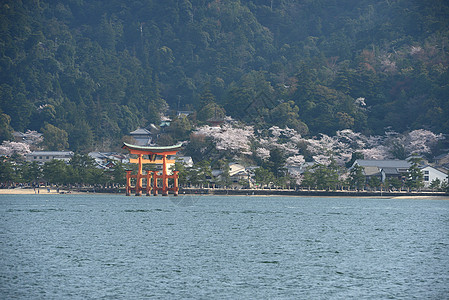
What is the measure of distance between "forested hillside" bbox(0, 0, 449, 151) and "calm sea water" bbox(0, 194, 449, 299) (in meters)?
53.1

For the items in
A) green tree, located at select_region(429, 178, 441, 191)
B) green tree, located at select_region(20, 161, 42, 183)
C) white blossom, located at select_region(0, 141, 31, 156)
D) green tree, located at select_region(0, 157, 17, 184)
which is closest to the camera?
green tree, located at select_region(429, 178, 441, 191)

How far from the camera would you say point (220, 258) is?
27.0 m

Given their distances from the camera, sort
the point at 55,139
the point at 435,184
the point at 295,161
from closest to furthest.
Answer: the point at 435,184 < the point at 295,161 < the point at 55,139

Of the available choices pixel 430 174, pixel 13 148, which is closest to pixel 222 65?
pixel 13 148

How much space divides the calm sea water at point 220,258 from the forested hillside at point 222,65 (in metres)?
53.1

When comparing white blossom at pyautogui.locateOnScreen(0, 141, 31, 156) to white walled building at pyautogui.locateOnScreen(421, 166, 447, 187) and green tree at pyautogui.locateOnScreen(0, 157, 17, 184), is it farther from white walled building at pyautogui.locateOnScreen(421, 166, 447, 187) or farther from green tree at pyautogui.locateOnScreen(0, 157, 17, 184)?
white walled building at pyautogui.locateOnScreen(421, 166, 447, 187)

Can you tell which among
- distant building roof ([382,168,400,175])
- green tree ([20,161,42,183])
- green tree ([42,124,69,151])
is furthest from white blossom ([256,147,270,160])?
green tree ([42,124,69,151])

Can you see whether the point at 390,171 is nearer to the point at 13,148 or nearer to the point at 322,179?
the point at 322,179

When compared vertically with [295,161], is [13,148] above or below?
above

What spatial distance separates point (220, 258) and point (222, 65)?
117 meters

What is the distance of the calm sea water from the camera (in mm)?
20766

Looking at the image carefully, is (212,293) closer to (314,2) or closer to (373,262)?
(373,262)

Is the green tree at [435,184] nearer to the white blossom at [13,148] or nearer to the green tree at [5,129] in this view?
the white blossom at [13,148]

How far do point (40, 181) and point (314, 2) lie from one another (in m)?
104
